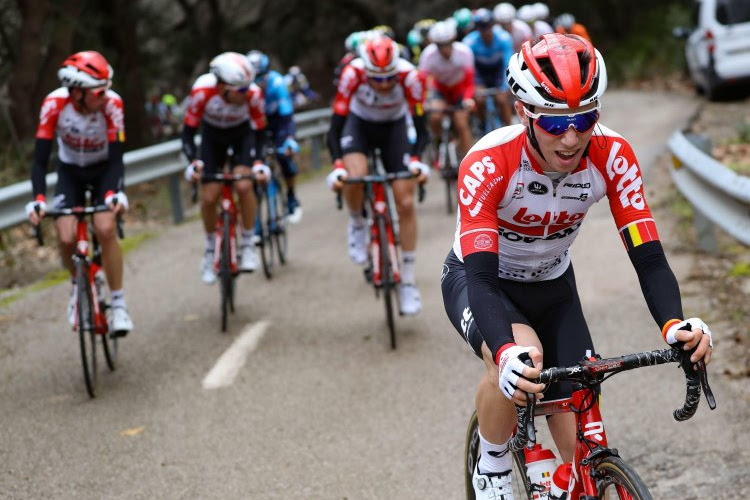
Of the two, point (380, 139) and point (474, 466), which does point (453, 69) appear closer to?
point (380, 139)

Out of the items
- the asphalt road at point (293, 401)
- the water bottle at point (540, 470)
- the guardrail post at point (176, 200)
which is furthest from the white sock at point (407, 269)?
the guardrail post at point (176, 200)

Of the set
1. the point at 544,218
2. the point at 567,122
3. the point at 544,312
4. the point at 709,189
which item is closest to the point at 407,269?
the point at 709,189

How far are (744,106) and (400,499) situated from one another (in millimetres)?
18702

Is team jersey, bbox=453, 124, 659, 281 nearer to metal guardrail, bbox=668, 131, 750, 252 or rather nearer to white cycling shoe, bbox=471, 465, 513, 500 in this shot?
white cycling shoe, bbox=471, 465, 513, 500

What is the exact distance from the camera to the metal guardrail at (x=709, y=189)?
25.1 ft

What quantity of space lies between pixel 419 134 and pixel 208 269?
91.3 inches

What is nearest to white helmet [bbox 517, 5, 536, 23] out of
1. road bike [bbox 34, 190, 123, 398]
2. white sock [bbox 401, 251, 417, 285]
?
white sock [bbox 401, 251, 417, 285]

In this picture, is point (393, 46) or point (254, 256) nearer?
point (393, 46)

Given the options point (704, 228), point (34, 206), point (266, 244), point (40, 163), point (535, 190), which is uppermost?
point (535, 190)

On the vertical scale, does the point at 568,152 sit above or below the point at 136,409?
above

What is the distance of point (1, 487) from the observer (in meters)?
5.79

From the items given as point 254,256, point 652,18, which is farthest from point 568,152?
point 652,18

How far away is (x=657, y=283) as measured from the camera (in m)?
3.79

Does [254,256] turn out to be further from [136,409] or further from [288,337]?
[136,409]
